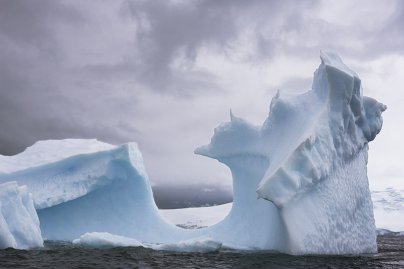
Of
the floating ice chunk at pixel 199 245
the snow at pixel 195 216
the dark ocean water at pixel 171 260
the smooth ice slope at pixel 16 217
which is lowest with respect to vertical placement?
the dark ocean water at pixel 171 260

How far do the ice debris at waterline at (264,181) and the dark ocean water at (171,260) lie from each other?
1.89 ft

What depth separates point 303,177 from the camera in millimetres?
9836

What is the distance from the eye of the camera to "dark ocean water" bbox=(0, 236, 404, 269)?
8.84 m

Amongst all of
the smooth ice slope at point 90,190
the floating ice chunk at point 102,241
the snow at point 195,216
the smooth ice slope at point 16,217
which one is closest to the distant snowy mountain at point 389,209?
the snow at point 195,216

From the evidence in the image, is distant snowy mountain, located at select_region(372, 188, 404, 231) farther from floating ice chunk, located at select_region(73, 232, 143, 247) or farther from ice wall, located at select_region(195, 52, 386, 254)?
floating ice chunk, located at select_region(73, 232, 143, 247)

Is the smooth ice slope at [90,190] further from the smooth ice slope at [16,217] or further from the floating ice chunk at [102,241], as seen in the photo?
the floating ice chunk at [102,241]

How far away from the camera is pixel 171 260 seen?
9.96 meters

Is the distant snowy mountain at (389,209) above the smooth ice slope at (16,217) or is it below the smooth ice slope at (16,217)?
above

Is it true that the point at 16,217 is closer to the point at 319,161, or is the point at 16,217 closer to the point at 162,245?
the point at 162,245

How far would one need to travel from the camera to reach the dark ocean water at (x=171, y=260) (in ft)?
29.0

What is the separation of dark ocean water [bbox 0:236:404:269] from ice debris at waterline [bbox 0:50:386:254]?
575mm

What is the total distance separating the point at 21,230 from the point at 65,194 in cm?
319

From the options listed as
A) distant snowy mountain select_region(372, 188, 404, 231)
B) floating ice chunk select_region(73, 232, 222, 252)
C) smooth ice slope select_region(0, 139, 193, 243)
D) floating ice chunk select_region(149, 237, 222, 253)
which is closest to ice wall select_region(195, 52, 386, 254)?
floating ice chunk select_region(149, 237, 222, 253)

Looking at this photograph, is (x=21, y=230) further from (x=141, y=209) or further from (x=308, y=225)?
(x=308, y=225)
